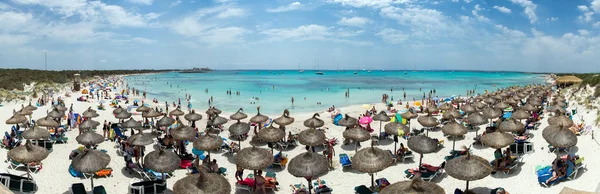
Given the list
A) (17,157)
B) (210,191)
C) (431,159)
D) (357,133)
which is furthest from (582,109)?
(17,157)

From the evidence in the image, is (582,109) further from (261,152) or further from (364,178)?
(261,152)

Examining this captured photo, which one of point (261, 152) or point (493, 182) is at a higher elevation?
point (261, 152)

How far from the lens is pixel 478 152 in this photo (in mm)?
13602

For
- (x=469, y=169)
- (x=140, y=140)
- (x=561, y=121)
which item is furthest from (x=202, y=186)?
(x=561, y=121)

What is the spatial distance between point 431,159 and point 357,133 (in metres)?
3.06

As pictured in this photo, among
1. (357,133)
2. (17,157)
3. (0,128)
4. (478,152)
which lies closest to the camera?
(17,157)

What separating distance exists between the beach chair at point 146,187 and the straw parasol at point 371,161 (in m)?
5.35

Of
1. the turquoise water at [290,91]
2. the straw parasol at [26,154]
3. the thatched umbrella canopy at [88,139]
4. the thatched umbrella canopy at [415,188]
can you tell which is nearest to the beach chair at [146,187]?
the straw parasol at [26,154]

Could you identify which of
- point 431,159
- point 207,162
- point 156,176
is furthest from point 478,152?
point 156,176

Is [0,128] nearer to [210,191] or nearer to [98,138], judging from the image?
[98,138]

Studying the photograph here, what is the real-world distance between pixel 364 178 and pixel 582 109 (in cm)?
1819

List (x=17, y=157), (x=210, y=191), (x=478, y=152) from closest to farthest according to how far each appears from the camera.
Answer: (x=210, y=191), (x=17, y=157), (x=478, y=152)

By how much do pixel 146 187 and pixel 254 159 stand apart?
2951mm

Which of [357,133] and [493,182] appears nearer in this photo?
[493,182]
